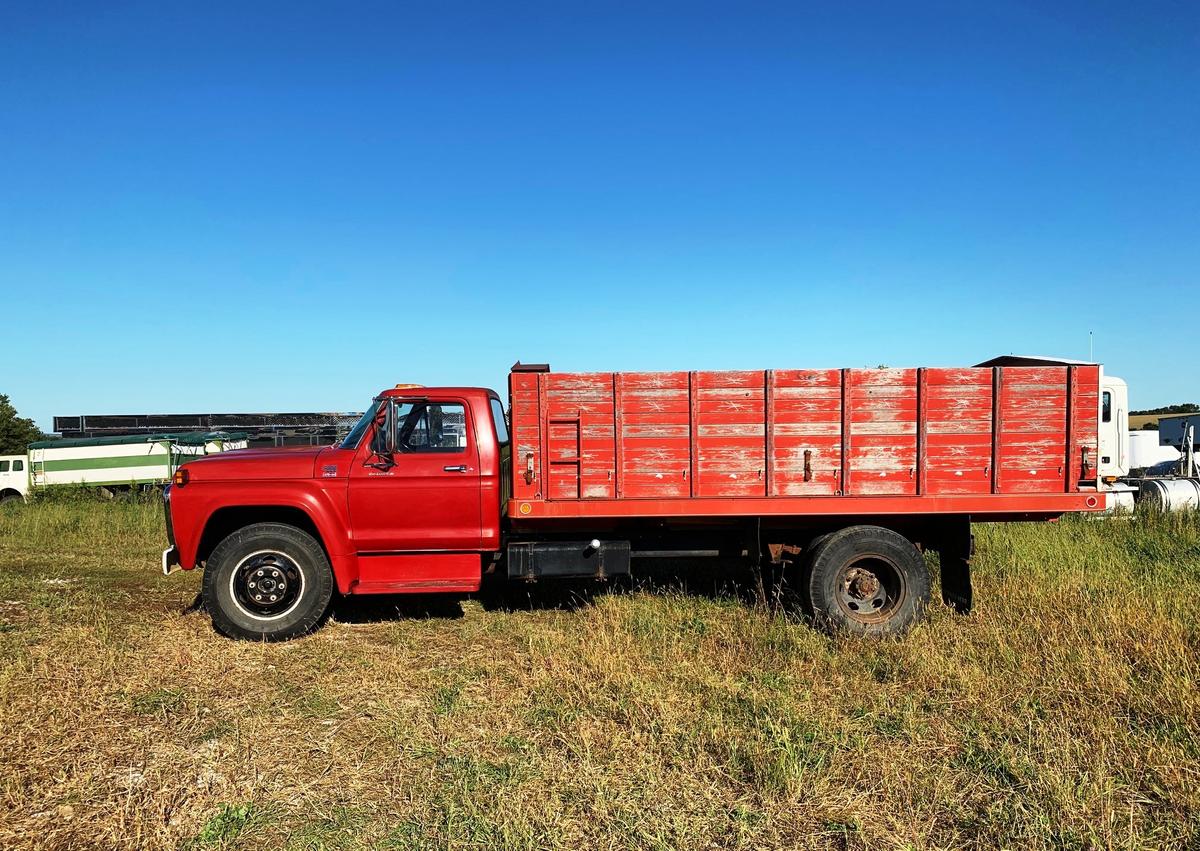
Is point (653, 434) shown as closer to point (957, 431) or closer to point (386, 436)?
point (386, 436)

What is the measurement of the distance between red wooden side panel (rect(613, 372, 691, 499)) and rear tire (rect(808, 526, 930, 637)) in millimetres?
1344

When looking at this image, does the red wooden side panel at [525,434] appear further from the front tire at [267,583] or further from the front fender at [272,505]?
the front tire at [267,583]

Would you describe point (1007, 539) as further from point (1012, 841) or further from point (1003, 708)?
point (1012, 841)

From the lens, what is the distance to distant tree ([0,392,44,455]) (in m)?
36.5

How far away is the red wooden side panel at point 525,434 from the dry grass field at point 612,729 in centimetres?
124

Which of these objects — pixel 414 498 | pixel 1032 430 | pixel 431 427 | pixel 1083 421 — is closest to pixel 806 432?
pixel 1032 430

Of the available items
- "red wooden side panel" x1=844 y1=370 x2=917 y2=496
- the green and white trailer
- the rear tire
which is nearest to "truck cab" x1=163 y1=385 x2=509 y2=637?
the rear tire

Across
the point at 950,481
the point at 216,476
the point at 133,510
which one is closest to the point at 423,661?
the point at 216,476

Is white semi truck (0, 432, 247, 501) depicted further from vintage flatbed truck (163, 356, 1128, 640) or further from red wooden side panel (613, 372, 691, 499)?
red wooden side panel (613, 372, 691, 499)

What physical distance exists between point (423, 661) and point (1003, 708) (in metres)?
3.92

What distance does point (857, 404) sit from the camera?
5.38 m

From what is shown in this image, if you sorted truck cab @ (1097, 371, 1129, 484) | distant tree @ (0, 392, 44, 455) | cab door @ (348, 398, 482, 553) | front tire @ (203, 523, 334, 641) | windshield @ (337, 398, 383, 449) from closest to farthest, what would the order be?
front tire @ (203, 523, 334, 641) < cab door @ (348, 398, 482, 553) < windshield @ (337, 398, 383, 449) < truck cab @ (1097, 371, 1129, 484) < distant tree @ (0, 392, 44, 455)

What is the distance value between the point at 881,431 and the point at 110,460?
20777mm

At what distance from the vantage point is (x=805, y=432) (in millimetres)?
5402
